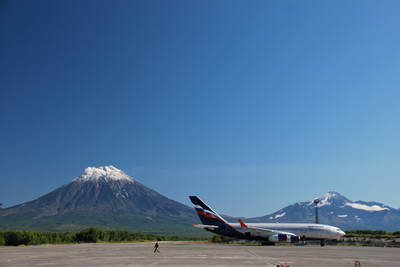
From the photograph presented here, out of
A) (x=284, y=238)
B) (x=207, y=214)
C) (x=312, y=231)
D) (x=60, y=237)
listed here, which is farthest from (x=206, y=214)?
(x=60, y=237)

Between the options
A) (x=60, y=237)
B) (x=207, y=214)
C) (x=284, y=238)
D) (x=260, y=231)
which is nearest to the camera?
(x=284, y=238)

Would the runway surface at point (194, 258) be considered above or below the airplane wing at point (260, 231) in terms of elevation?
below

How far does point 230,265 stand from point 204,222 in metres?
40.0

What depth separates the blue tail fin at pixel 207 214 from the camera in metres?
70.1

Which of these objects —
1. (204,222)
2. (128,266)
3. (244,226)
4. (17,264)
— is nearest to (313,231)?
(244,226)

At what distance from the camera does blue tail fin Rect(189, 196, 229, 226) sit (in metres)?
70.1

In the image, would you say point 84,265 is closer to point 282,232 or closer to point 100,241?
point 282,232

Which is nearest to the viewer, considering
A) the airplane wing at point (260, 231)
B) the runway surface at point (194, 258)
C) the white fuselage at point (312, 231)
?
the runway surface at point (194, 258)

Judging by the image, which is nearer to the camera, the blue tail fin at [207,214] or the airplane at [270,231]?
the airplane at [270,231]

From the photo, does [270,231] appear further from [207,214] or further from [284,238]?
[207,214]

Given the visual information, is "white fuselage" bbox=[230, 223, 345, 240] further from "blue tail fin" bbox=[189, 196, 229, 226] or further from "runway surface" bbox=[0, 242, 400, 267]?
"runway surface" bbox=[0, 242, 400, 267]

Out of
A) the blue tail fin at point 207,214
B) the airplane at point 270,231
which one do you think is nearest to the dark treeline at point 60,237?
the blue tail fin at point 207,214

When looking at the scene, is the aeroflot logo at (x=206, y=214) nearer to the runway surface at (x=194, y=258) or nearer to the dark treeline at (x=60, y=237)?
the dark treeline at (x=60, y=237)

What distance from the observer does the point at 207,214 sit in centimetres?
7100
